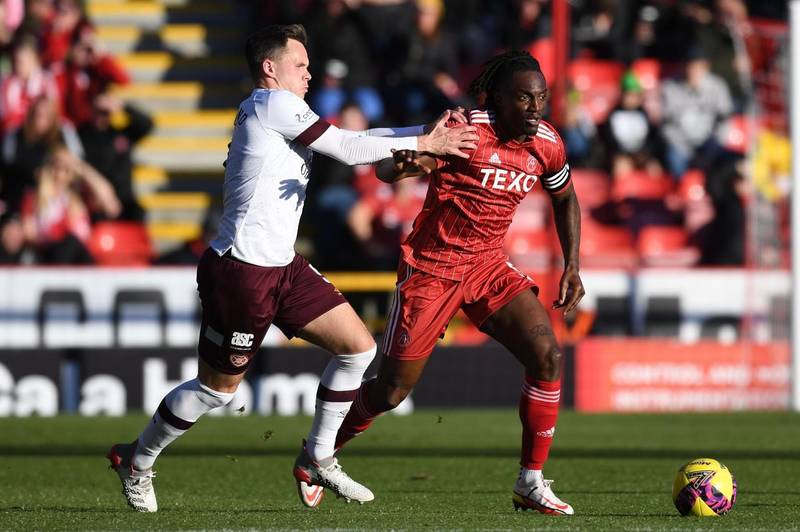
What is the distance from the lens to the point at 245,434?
12.7 m

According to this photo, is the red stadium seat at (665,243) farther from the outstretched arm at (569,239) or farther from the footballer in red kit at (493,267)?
the footballer in red kit at (493,267)

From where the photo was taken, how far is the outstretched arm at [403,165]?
6.89 meters


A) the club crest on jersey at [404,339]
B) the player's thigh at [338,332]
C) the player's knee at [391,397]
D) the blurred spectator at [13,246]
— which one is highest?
the player's thigh at [338,332]

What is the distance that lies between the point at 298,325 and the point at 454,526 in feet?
→ 4.29

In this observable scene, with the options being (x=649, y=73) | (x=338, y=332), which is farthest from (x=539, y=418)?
(x=649, y=73)

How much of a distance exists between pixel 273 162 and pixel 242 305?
26.5 inches

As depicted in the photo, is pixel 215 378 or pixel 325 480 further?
pixel 325 480

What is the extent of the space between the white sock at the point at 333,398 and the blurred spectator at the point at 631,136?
1057 centimetres

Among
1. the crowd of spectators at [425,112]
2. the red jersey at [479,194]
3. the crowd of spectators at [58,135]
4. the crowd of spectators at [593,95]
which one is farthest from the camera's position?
the crowd of spectators at [593,95]

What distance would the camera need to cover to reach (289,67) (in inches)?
287

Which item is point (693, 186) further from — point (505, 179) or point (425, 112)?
point (505, 179)

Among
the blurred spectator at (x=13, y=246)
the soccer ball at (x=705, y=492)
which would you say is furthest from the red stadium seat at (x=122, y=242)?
the soccer ball at (x=705, y=492)

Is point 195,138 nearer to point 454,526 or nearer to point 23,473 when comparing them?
point 23,473

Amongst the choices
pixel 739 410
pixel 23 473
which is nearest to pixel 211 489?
pixel 23 473
